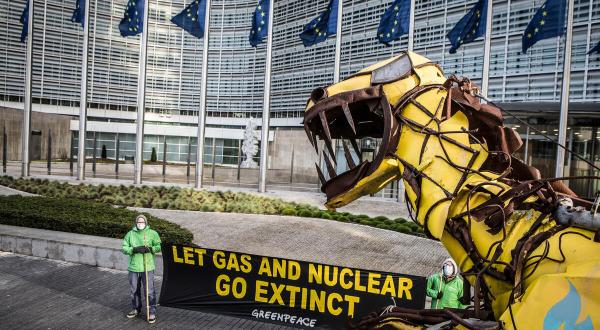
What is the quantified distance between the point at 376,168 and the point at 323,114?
67cm

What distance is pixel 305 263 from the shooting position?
696cm

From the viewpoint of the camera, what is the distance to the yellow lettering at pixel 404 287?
21.4 feet

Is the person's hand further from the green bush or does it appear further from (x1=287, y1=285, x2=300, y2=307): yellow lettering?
the green bush

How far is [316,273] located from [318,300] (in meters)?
0.46

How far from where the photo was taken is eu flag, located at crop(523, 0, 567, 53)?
1570 cm

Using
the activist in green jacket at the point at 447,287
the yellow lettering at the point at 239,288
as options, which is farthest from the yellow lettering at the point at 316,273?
the activist in green jacket at the point at 447,287

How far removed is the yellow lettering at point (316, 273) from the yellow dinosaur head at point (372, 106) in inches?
129

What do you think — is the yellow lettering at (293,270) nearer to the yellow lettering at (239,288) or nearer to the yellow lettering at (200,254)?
the yellow lettering at (239,288)

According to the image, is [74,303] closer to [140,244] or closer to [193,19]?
[140,244]

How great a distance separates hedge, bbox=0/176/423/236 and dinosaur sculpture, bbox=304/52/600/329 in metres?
11.0

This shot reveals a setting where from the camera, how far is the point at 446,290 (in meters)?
6.71

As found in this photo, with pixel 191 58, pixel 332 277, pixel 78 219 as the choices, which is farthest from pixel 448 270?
pixel 191 58

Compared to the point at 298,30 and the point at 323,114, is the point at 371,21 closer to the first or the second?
the point at 298,30

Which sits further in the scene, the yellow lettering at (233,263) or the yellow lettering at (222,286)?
the yellow lettering at (222,286)
